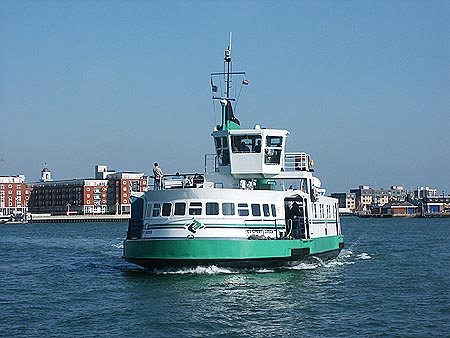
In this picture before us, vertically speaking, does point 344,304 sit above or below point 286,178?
below

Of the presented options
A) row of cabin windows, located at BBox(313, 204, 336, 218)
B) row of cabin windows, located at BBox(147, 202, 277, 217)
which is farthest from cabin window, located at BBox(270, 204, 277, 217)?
row of cabin windows, located at BBox(313, 204, 336, 218)

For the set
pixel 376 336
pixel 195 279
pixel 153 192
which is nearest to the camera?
pixel 376 336

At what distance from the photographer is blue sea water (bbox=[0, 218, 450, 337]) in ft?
60.8

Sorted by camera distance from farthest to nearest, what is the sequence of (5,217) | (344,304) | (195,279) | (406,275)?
(5,217), (406,275), (195,279), (344,304)

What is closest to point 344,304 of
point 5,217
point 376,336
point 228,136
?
point 376,336

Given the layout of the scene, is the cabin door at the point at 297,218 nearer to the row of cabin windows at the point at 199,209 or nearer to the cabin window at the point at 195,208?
the row of cabin windows at the point at 199,209

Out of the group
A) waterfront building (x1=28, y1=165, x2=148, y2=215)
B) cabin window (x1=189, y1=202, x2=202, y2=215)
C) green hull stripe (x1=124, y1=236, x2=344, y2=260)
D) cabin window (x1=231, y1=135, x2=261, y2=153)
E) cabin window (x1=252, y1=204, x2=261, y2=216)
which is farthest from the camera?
waterfront building (x1=28, y1=165, x2=148, y2=215)

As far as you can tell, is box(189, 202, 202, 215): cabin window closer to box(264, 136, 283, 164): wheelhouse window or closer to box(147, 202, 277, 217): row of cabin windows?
box(147, 202, 277, 217): row of cabin windows

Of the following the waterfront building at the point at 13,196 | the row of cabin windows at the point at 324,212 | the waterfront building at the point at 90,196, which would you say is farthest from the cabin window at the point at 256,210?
the waterfront building at the point at 13,196

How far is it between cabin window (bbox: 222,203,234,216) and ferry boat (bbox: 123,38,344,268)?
2cm

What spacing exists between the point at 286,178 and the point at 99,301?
12750 mm

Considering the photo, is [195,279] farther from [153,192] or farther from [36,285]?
[36,285]

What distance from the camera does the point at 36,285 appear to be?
1083 inches

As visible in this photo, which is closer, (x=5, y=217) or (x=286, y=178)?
(x=286, y=178)
